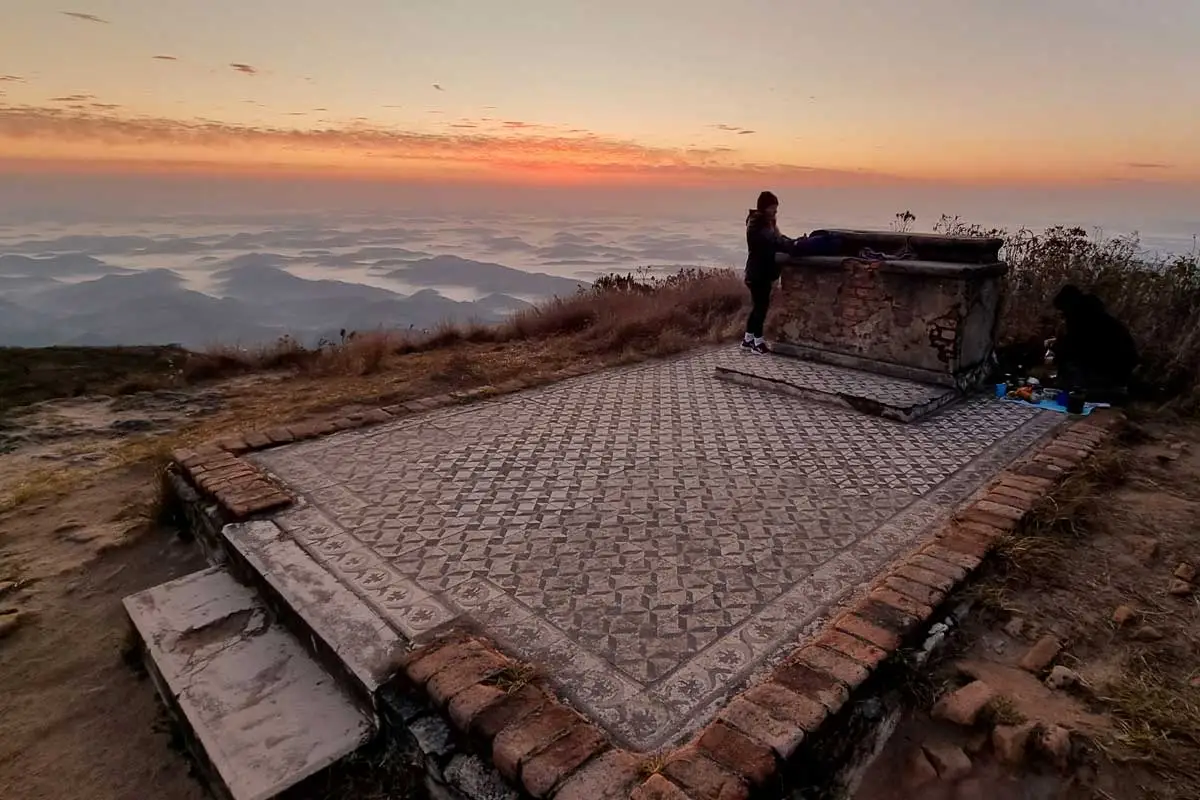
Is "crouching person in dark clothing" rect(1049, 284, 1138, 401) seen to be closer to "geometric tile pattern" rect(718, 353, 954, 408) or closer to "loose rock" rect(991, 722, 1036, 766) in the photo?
"geometric tile pattern" rect(718, 353, 954, 408)

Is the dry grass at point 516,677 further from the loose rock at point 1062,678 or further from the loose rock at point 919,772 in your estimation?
the loose rock at point 1062,678

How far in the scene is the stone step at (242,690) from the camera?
2.30 m

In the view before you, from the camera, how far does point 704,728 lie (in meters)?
2.14

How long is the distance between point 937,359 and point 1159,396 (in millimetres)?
1823

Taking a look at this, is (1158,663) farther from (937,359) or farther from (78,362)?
(78,362)

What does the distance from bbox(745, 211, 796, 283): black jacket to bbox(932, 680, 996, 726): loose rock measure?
16.6 ft

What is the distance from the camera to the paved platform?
2553mm

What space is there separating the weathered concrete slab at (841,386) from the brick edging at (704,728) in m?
2.41

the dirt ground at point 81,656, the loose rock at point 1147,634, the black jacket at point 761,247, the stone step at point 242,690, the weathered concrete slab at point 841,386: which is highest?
the black jacket at point 761,247

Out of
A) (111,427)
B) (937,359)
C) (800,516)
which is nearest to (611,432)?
(800,516)

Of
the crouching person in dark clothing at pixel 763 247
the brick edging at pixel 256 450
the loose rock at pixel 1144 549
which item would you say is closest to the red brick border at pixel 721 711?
the loose rock at pixel 1144 549

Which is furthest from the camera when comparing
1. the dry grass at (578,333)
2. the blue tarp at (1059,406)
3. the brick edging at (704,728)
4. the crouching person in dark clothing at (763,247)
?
the dry grass at (578,333)

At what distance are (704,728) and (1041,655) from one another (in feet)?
4.84

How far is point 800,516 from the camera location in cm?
356
